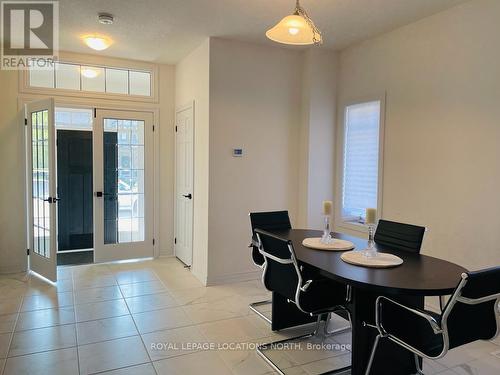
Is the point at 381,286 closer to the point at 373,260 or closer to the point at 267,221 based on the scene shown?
the point at 373,260

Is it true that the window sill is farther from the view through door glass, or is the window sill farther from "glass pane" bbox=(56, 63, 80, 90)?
"glass pane" bbox=(56, 63, 80, 90)

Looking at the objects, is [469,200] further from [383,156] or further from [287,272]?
[287,272]

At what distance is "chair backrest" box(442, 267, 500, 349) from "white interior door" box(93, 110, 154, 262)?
4345mm

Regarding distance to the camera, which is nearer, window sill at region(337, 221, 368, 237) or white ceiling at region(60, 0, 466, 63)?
white ceiling at region(60, 0, 466, 63)

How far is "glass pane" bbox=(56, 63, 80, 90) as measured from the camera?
494 centimetres

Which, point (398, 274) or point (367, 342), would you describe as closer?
point (398, 274)

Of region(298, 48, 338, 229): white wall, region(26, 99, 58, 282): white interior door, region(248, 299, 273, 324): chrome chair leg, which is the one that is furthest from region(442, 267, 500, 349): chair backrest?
region(26, 99, 58, 282): white interior door

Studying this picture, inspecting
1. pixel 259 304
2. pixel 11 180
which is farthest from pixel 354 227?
pixel 11 180

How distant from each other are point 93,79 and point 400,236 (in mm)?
4322

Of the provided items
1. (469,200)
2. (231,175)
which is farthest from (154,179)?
(469,200)

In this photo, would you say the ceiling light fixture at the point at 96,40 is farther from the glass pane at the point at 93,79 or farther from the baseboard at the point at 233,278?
the baseboard at the point at 233,278

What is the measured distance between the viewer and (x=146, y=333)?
313cm

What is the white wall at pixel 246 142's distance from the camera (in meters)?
4.32

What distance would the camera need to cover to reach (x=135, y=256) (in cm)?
542
